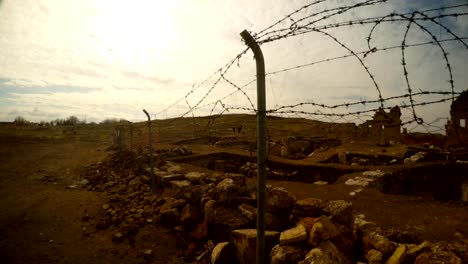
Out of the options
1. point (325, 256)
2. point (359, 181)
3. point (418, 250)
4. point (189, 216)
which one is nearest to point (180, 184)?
point (189, 216)

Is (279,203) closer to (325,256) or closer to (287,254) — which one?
(287,254)

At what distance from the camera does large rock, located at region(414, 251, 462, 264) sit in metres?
3.48

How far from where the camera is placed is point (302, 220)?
16.6 ft

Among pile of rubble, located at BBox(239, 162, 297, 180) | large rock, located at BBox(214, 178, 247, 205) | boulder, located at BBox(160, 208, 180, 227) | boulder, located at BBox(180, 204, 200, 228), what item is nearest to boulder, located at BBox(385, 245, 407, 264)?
large rock, located at BBox(214, 178, 247, 205)

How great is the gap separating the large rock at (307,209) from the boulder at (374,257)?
1129mm

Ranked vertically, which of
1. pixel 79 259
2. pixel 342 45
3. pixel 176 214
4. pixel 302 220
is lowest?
pixel 79 259

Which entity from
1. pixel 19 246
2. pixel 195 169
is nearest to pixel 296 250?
pixel 19 246

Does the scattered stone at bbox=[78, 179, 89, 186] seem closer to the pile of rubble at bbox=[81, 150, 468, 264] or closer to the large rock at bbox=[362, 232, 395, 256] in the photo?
the pile of rubble at bbox=[81, 150, 468, 264]

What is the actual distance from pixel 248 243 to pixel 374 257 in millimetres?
1820

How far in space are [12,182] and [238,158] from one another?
30.9ft

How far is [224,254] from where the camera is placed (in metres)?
5.22

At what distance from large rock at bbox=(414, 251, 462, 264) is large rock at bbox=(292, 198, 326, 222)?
1.77 metres

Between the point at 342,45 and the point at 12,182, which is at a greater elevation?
the point at 342,45

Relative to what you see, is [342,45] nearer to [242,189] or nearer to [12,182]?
[242,189]
